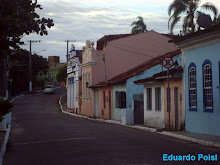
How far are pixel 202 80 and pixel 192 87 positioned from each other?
3.93 ft

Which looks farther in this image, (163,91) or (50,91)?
(50,91)

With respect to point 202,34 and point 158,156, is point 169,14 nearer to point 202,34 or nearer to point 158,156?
point 202,34

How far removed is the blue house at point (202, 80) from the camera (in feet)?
56.6

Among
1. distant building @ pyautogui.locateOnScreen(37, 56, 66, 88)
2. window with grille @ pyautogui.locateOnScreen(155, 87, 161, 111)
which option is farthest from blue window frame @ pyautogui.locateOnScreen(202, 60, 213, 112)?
distant building @ pyautogui.locateOnScreen(37, 56, 66, 88)

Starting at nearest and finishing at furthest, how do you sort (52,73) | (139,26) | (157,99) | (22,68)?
1. (157,99)
2. (139,26)
3. (22,68)
4. (52,73)

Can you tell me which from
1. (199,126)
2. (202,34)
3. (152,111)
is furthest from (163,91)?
(202,34)

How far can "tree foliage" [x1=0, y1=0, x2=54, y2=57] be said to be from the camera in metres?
11.5

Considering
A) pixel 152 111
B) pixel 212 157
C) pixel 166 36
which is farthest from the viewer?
pixel 166 36

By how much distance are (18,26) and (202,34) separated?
8.57 m

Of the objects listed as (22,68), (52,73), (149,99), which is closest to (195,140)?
(149,99)

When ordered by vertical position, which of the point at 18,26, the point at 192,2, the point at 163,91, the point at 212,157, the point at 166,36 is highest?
the point at 192,2

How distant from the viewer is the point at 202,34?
17.5 metres

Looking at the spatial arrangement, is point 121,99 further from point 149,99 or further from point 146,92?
point 149,99

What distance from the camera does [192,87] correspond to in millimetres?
19547
